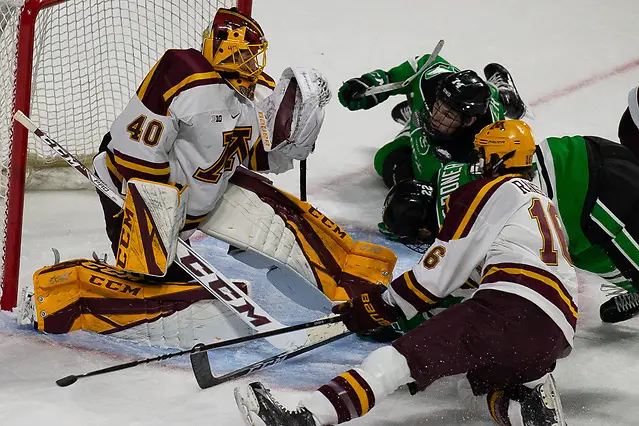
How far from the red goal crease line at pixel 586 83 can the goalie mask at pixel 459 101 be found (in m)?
1.54

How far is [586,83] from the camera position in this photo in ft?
17.0

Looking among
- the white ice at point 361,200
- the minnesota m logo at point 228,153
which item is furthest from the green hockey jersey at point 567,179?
the minnesota m logo at point 228,153

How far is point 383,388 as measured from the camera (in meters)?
2.36

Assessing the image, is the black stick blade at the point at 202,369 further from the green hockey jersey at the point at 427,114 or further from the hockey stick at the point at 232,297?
the green hockey jersey at the point at 427,114

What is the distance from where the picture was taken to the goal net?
10.8ft

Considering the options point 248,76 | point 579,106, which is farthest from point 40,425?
point 579,106

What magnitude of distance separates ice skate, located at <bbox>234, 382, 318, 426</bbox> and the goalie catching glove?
82 centimetres

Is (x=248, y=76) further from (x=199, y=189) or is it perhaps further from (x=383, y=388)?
(x=383, y=388)

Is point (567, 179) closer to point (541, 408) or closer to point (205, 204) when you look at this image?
point (541, 408)

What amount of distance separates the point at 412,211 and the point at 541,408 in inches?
44.9

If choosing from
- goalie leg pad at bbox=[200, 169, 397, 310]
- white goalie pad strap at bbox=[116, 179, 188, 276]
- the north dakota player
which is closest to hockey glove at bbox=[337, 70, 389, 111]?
the north dakota player

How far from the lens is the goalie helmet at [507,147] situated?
102 inches

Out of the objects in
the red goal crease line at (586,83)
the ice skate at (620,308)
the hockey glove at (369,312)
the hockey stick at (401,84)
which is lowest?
the ice skate at (620,308)

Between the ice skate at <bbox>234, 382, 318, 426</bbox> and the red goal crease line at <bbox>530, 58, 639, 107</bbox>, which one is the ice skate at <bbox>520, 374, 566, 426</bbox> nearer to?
the ice skate at <bbox>234, 382, 318, 426</bbox>
